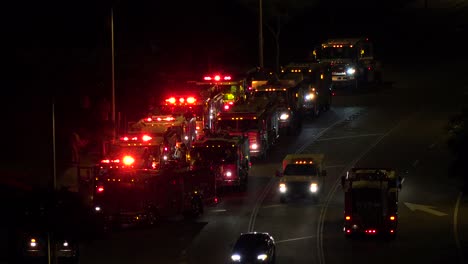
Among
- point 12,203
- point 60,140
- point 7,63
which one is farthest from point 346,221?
point 7,63

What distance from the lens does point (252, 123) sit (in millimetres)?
60781

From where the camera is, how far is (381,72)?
88562 millimetres

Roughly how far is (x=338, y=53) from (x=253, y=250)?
146ft

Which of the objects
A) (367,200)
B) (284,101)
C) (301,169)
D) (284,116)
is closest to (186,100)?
(284,101)

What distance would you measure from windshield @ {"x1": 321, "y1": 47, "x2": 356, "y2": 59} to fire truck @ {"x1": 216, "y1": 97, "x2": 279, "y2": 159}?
20609 millimetres

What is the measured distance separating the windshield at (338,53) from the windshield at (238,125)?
2388cm

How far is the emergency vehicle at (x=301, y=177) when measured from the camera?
Answer: 5322 centimetres

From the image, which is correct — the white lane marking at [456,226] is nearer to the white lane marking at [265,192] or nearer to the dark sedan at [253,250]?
the dark sedan at [253,250]

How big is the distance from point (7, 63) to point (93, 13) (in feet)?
56.1

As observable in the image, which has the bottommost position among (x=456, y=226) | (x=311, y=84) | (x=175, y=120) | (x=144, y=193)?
(x=456, y=226)

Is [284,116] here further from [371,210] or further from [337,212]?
[371,210]

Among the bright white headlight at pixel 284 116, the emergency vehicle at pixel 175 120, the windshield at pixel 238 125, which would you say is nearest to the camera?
the emergency vehicle at pixel 175 120

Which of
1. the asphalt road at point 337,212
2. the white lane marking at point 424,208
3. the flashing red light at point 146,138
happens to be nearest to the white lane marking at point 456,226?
the asphalt road at point 337,212

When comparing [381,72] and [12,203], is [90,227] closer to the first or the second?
[12,203]
